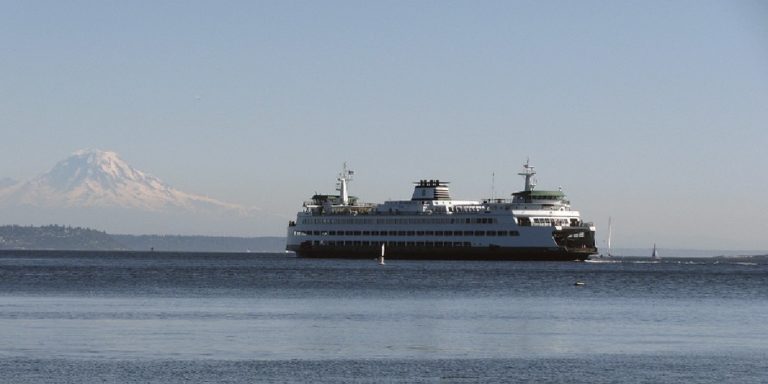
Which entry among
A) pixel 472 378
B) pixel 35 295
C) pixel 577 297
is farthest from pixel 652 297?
pixel 472 378

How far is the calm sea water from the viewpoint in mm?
49656

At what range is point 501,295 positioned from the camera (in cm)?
10481

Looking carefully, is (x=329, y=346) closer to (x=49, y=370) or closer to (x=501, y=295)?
(x=49, y=370)

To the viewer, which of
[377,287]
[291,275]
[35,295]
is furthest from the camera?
[291,275]

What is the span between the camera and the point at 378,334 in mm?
65438

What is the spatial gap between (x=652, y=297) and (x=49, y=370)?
215ft

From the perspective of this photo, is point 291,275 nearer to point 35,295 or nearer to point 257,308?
point 35,295

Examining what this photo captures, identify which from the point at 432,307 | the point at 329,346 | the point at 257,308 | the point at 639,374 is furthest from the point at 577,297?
the point at 639,374

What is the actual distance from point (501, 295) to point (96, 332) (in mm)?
46402

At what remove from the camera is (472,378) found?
48250 mm

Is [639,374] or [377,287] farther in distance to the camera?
[377,287]

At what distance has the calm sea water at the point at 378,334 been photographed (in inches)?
1955

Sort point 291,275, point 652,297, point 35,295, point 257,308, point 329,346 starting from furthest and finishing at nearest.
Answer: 1. point 291,275
2. point 652,297
3. point 35,295
4. point 257,308
5. point 329,346

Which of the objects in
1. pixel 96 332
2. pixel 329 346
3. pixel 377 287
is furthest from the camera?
pixel 377 287
